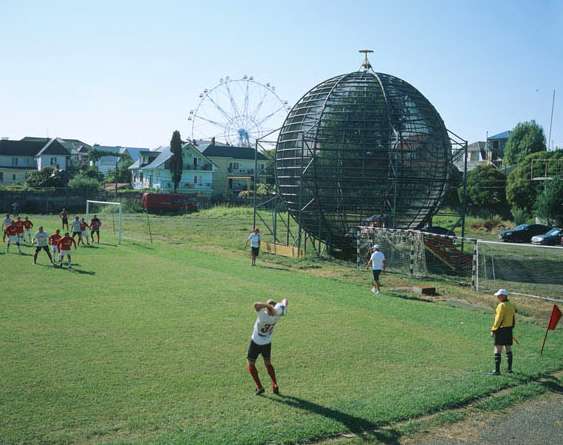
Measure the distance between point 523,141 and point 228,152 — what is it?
40.4 meters

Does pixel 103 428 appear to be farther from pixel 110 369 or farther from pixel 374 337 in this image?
pixel 374 337

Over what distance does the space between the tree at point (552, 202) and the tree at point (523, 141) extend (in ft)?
102

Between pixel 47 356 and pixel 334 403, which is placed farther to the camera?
pixel 47 356

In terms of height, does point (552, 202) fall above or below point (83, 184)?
below

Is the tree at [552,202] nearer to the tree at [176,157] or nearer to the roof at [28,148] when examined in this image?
the tree at [176,157]

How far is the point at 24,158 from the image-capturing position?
303 ft

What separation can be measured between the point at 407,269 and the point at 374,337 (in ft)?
35.9

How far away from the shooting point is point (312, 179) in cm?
2814

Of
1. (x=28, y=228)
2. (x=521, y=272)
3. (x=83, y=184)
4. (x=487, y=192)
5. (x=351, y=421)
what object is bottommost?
(x=351, y=421)

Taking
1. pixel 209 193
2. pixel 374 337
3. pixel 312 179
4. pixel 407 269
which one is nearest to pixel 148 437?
pixel 374 337

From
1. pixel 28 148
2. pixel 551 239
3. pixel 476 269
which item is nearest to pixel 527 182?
pixel 551 239

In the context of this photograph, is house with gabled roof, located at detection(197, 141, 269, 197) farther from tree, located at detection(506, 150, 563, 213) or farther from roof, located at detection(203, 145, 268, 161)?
tree, located at detection(506, 150, 563, 213)

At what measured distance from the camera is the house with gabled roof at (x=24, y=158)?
90.0m

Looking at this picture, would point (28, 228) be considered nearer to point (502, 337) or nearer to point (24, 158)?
point (502, 337)
